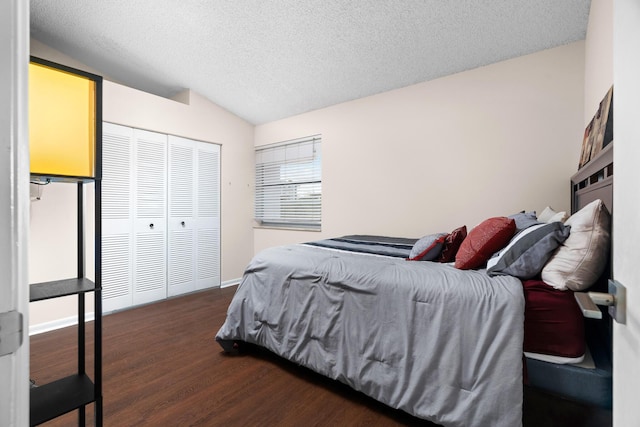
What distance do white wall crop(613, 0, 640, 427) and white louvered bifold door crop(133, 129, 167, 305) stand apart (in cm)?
388

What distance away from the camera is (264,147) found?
4688 millimetres

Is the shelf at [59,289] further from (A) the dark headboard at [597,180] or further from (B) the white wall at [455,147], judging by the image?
(B) the white wall at [455,147]

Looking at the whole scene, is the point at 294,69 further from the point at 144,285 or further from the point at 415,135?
the point at 144,285

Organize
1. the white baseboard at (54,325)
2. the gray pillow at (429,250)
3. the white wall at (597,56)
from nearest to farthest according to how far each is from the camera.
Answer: the white wall at (597,56) < the gray pillow at (429,250) < the white baseboard at (54,325)

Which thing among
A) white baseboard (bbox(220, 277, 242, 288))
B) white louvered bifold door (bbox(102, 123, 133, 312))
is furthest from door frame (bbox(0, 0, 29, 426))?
white baseboard (bbox(220, 277, 242, 288))

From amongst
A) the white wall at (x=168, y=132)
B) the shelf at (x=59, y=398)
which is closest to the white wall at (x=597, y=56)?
the shelf at (x=59, y=398)

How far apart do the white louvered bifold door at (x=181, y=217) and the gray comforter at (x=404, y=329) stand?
204 cm

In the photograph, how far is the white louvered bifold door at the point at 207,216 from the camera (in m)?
4.07

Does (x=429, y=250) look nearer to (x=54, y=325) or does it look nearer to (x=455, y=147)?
(x=455, y=147)

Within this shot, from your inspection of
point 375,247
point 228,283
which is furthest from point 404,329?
point 228,283

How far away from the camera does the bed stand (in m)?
1.27

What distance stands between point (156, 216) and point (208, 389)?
2.40 m

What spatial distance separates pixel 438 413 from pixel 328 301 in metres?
0.76

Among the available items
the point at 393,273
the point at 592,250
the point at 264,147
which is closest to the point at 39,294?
the point at 393,273
